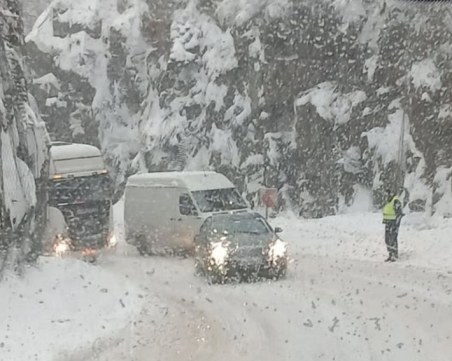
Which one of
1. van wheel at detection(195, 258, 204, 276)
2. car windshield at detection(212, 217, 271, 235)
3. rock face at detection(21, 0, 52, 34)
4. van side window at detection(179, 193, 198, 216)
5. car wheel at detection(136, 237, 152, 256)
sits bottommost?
car wheel at detection(136, 237, 152, 256)

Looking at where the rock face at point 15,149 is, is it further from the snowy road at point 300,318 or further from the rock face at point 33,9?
the rock face at point 33,9

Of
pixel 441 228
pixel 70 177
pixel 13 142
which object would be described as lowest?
pixel 441 228

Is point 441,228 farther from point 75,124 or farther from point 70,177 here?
point 75,124

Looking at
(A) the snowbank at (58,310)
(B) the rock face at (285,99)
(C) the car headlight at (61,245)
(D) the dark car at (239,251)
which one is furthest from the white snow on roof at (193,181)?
(B) the rock face at (285,99)

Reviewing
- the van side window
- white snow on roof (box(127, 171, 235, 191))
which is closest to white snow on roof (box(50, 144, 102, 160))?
white snow on roof (box(127, 171, 235, 191))

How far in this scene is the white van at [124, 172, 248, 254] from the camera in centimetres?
2019

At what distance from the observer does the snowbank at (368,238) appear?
63.6 ft

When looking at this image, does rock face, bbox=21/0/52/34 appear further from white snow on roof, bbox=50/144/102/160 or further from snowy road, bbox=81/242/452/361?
snowy road, bbox=81/242/452/361

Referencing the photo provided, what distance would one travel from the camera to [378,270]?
17.2 meters

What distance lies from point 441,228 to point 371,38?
1172cm

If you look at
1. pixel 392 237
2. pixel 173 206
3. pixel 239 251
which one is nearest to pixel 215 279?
pixel 239 251

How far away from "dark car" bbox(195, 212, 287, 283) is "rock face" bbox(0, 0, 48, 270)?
3595 mm

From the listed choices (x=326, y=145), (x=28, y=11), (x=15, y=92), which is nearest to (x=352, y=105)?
(x=326, y=145)

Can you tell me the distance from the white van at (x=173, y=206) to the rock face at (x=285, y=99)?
8.86m
